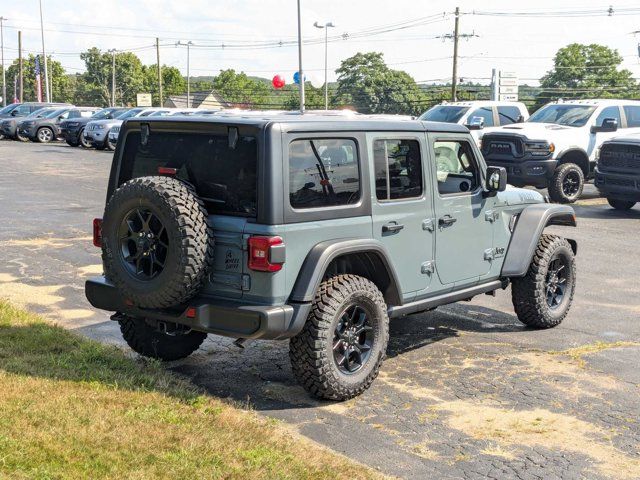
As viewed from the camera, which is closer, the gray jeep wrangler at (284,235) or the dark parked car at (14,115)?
the gray jeep wrangler at (284,235)

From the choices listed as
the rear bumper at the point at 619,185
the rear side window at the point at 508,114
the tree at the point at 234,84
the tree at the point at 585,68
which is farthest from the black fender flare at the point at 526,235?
the tree at the point at 234,84

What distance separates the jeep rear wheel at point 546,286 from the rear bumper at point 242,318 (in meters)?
2.86

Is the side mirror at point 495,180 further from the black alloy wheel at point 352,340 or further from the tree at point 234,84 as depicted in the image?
the tree at point 234,84

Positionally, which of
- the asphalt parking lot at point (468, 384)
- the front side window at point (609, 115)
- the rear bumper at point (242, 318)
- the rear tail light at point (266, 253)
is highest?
the front side window at point (609, 115)

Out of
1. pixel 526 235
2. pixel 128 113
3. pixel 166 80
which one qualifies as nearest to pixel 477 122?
pixel 526 235

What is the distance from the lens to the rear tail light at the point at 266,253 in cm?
530

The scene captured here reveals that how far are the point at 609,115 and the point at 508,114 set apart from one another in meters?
2.77

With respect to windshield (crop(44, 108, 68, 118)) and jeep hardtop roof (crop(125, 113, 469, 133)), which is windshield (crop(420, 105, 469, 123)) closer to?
jeep hardtop roof (crop(125, 113, 469, 133))

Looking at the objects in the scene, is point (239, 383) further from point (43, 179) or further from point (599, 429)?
point (43, 179)

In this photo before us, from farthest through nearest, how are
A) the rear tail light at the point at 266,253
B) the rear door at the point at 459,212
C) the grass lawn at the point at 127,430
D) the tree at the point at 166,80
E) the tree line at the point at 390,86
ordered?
the tree at the point at 166,80, the tree line at the point at 390,86, the rear door at the point at 459,212, the rear tail light at the point at 266,253, the grass lawn at the point at 127,430

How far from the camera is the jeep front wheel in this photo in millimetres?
5598

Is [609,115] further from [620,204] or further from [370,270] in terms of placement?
[370,270]

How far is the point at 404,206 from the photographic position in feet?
20.7

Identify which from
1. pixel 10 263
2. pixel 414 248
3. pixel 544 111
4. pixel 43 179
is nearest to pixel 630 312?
pixel 414 248
